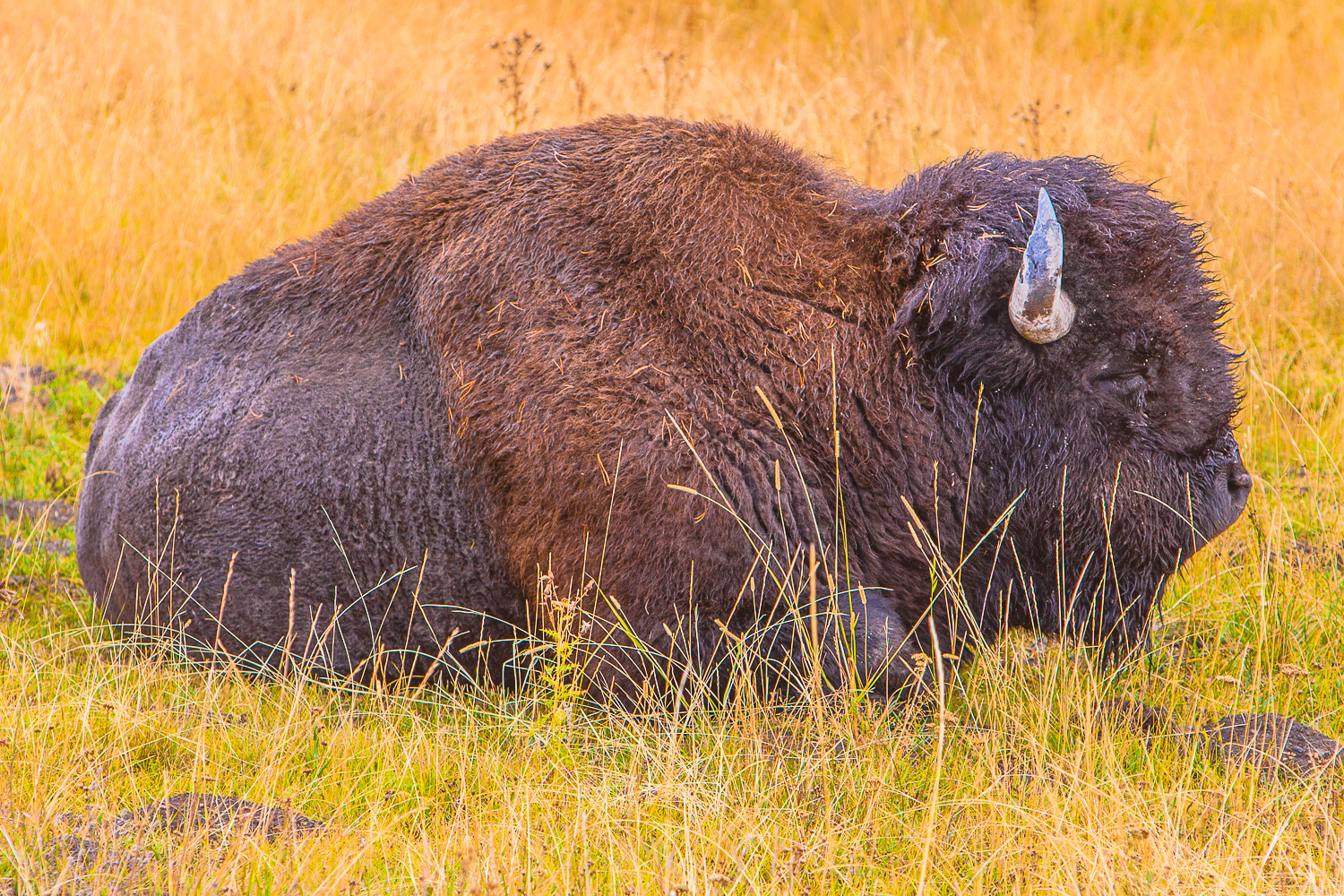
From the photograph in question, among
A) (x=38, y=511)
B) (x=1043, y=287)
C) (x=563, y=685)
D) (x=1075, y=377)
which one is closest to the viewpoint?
(x=563, y=685)

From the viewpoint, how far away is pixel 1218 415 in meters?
3.45

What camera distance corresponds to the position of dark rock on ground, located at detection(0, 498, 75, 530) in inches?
198

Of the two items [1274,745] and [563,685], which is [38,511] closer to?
[563,685]

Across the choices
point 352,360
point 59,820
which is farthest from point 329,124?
point 59,820

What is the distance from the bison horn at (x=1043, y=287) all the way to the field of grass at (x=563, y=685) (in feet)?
3.48

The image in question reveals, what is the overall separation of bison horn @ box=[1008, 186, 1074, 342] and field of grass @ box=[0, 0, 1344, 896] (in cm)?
106

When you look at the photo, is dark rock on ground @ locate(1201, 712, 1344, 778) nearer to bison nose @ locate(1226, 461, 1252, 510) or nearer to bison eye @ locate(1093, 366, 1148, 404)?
bison nose @ locate(1226, 461, 1252, 510)

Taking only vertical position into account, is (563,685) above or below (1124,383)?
below

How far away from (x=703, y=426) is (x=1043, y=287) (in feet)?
3.26

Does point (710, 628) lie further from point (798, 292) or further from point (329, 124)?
point (329, 124)

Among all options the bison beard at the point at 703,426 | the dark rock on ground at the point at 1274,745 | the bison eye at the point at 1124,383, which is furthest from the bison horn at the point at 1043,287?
the dark rock on ground at the point at 1274,745

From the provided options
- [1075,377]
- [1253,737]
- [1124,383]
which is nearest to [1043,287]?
[1075,377]

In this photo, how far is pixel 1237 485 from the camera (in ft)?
11.6

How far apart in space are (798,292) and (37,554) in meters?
3.25
